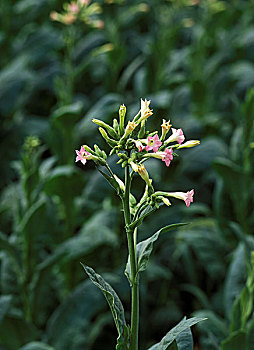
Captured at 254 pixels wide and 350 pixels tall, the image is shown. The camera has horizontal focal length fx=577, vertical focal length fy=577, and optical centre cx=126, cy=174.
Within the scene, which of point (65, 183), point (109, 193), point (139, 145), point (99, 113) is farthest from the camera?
point (99, 113)

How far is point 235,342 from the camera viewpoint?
1792mm

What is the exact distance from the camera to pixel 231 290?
85.7 inches

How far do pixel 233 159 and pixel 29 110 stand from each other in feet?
6.70

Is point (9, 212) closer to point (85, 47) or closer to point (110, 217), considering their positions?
point (110, 217)

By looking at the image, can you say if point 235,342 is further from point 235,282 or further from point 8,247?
point 8,247

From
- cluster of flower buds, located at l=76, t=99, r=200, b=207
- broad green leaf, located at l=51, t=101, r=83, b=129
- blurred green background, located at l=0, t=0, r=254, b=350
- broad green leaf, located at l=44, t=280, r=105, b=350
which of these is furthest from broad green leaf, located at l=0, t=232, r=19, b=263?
cluster of flower buds, located at l=76, t=99, r=200, b=207

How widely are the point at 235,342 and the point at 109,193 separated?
3.74ft

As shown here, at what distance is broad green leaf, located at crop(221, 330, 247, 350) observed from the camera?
177cm

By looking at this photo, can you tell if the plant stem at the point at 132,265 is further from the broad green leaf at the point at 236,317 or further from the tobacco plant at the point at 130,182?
the broad green leaf at the point at 236,317

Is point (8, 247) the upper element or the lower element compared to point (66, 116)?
lower

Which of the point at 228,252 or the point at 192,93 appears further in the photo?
the point at 192,93

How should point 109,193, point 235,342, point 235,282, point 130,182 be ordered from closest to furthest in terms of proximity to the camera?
1. point 130,182
2. point 235,342
3. point 235,282
4. point 109,193

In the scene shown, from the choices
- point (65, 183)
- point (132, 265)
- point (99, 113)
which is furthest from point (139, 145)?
point (99, 113)

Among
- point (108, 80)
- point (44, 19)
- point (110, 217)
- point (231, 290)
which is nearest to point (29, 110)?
point (108, 80)
